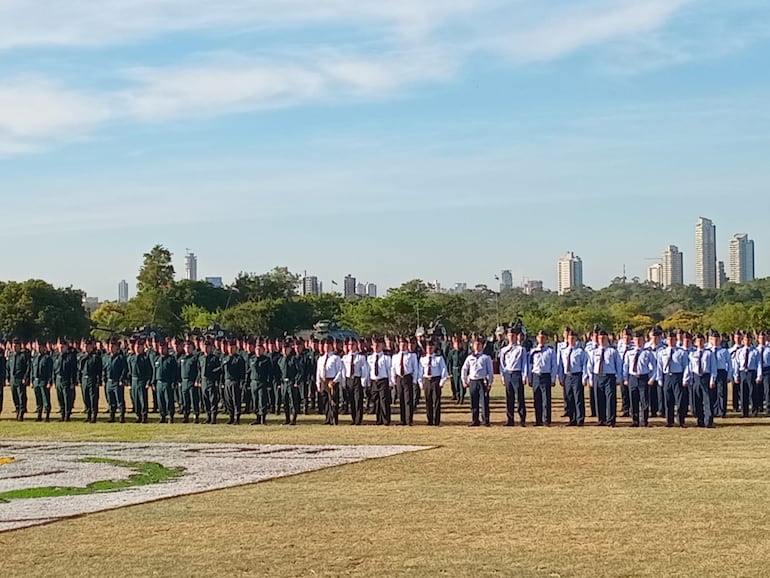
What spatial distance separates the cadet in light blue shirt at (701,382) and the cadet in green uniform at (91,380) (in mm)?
13141

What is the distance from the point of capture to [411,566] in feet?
31.3

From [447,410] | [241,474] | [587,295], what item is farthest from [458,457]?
[587,295]

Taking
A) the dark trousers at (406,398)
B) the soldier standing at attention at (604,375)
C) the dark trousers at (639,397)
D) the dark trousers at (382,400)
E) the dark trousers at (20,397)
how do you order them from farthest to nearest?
the dark trousers at (20,397) < the dark trousers at (382,400) < the dark trousers at (406,398) < the soldier standing at attention at (604,375) < the dark trousers at (639,397)

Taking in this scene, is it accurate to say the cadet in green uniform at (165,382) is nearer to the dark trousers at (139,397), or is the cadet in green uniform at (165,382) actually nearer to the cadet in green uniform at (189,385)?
the cadet in green uniform at (189,385)

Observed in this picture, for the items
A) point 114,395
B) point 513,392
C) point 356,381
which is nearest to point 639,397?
point 513,392

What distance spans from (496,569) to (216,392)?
1761cm

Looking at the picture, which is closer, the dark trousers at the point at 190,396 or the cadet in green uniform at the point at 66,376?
the dark trousers at the point at 190,396

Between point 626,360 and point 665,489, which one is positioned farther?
point 626,360

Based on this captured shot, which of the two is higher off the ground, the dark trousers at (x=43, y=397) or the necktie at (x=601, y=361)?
the necktie at (x=601, y=361)

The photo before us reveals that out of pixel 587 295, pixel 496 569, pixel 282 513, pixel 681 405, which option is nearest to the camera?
pixel 496 569

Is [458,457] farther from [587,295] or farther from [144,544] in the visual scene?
[587,295]

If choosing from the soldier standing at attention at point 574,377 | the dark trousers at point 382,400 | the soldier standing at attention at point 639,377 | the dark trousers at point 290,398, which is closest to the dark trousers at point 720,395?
the soldier standing at attention at point 639,377

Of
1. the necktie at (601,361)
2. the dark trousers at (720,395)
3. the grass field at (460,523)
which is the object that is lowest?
the grass field at (460,523)

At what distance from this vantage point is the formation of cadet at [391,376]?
78.3ft
